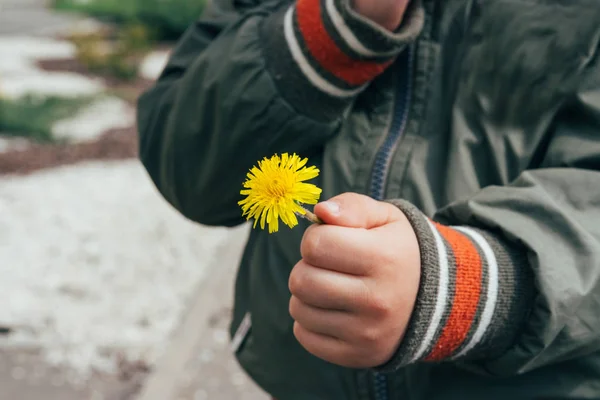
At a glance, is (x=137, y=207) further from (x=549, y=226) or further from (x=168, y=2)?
(x=168, y=2)

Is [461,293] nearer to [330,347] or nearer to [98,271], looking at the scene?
[330,347]

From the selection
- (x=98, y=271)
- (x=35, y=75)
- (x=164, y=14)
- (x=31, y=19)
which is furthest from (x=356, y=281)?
(x=31, y=19)

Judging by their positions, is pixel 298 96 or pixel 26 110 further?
pixel 26 110

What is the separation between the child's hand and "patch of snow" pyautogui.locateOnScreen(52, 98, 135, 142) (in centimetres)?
372

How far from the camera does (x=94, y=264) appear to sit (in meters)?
2.63

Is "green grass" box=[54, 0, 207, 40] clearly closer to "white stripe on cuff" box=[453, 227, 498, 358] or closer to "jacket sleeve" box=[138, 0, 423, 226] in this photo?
"jacket sleeve" box=[138, 0, 423, 226]

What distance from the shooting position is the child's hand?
2.08 feet

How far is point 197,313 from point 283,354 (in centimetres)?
137

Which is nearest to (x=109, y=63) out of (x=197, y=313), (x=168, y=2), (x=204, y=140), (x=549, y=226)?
(x=168, y=2)

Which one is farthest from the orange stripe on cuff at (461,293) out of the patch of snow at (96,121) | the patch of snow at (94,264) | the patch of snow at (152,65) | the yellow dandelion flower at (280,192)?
the patch of snow at (152,65)

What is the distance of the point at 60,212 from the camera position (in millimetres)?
3053

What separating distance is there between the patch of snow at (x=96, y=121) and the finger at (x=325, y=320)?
12.2 ft

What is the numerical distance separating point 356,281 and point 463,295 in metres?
0.16

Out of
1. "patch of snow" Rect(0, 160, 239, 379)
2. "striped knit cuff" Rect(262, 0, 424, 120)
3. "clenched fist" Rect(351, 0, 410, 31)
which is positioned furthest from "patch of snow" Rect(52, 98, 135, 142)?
"clenched fist" Rect(351, 0, 410, 31)
